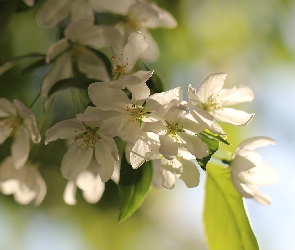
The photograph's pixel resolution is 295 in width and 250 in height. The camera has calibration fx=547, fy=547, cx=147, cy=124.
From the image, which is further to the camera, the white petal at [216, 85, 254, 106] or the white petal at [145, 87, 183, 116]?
the white petal at [216, 85, 254, 106]

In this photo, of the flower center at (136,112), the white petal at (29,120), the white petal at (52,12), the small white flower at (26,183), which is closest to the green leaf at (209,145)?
the flower center at (136,112)

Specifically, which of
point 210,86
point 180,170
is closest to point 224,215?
point 180,170

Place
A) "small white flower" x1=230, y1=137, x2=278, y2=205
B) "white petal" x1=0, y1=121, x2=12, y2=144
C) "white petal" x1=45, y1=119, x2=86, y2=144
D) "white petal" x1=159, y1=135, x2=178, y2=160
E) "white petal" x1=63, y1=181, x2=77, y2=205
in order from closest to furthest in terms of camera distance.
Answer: "white petal" x1=159, y1=135, x2=178, y2=160, "white petal" x1=45, y1=119, x2=86, y2=144, "small white flower" x1=230, y1=137, x2=278, y2=205, "white petal" x1=0, y1=121, x2=12, y2=144, "white petal" x1=63, y1=181, x2=77, y2=205

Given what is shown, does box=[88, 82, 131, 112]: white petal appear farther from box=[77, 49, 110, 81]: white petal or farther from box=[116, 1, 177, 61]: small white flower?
box=[116, 1, 177, 61]: small white flower

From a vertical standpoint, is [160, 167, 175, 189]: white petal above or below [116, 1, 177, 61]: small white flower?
below

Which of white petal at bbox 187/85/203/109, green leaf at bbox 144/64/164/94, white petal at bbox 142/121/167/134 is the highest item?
white petal at bbox 187/85/203/109

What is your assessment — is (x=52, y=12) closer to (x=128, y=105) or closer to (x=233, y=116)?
(x=128, y=105)

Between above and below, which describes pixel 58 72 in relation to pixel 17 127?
above

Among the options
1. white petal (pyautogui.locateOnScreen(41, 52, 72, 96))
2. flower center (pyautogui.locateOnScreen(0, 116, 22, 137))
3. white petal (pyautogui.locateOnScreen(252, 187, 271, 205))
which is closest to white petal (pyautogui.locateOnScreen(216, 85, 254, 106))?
white petal (pyautogui.locateOnScreen(252, 187, 271, 205))
